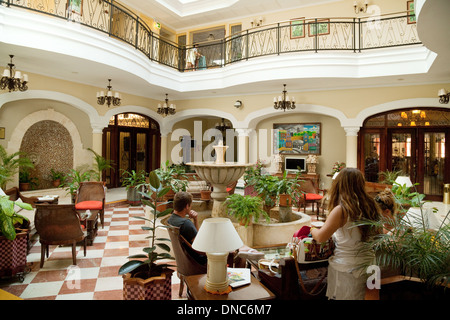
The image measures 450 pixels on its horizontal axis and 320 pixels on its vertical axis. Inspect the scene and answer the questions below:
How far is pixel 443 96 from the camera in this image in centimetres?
722

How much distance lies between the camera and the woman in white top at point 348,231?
81.9 inches

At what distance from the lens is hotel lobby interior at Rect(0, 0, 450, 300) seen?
585cm

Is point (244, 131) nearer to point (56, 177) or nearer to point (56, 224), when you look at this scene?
point (56, 177)

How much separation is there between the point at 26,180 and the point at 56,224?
4914 mm

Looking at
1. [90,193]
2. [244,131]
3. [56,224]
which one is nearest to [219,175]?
[56,224]

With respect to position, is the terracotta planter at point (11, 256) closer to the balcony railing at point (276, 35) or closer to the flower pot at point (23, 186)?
the flower pot at point (23, 186)

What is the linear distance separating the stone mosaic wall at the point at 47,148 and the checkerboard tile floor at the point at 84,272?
410 centimetres

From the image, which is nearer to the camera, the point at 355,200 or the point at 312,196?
the point at 355,200

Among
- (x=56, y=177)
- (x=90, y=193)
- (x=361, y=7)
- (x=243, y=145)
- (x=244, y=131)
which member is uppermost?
(x=361, y=7)

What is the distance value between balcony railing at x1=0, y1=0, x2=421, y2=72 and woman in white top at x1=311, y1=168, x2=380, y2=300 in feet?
20.2

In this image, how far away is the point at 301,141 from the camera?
424 inches

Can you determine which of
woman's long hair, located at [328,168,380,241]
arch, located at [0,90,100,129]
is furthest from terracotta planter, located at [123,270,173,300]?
arch, located at [0,90,100,129]

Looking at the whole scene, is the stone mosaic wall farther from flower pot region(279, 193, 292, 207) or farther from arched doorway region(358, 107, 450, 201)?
arched doorway region(358, 107, 450, 201)
